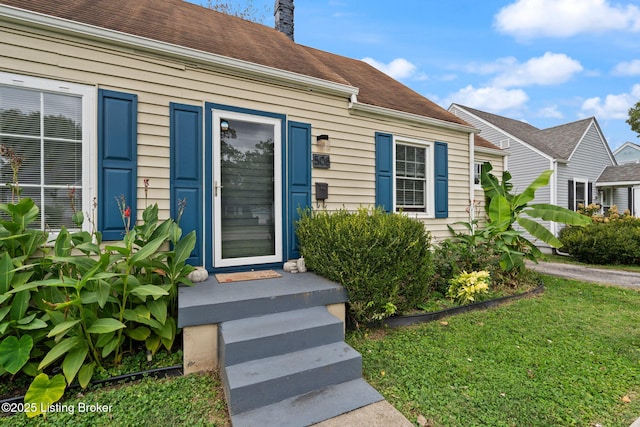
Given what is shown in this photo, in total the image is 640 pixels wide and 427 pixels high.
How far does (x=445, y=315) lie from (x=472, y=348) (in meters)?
0.96

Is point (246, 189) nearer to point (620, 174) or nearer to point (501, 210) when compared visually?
point (501, 210)

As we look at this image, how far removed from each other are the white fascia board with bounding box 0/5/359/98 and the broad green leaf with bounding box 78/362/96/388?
3514mm

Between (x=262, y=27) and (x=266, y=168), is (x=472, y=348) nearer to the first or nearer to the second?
(x=266, y=168)

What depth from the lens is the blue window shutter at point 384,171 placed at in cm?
559

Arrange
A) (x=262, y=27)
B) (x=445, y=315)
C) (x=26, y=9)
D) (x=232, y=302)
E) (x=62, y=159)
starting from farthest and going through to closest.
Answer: (x=262, y=27) → (x=445, y=315) → (x=62, y=159) → (x=26, y=9) → (x=232, y=302)

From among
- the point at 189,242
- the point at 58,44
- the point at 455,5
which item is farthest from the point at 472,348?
the point at 455,5

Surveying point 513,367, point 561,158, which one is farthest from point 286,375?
point 561,158

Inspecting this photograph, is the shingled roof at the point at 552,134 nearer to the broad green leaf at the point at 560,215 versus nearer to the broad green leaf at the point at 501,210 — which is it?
the broad green leaf at the point at 560,215

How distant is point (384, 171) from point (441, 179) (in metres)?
1.56

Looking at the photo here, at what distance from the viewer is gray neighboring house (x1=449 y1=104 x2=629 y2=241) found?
1186 cm

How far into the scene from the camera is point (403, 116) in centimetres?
587

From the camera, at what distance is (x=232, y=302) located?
294cm

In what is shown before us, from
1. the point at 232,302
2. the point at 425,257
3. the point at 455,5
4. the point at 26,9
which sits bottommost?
the point at 232,302

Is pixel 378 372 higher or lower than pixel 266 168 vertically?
lower
